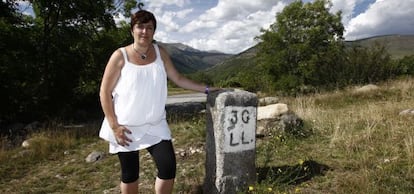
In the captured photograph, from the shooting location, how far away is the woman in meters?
3.14

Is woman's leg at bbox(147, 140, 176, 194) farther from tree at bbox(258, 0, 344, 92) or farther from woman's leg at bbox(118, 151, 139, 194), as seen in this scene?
tree at bbox(258, 0, 344, 92)

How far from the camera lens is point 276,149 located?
6.05m

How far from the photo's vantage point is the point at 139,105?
315 cm

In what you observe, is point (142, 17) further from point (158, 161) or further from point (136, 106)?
point (158, 161)

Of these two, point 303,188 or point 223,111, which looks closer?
point 223,111

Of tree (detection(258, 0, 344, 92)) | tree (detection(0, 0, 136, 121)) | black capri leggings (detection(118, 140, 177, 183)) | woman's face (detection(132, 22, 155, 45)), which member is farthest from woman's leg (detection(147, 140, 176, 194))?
tree (detection(258, 0, 344, 92))

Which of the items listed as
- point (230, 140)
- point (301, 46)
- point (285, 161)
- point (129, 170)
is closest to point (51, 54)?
point (285, 161)

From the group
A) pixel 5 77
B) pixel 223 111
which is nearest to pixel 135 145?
pixel 223 111

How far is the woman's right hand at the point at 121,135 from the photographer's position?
3.10m

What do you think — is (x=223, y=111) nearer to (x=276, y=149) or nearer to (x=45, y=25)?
(x=276, y=149)

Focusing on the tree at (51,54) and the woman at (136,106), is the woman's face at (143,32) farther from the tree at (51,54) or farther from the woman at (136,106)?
the tree at (51,54)

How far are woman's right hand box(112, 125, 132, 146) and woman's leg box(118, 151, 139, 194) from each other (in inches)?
4.6

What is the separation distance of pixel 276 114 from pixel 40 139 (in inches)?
188

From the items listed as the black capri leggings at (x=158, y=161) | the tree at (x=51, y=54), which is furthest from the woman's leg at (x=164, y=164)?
the tree at (x=51, y=54)
